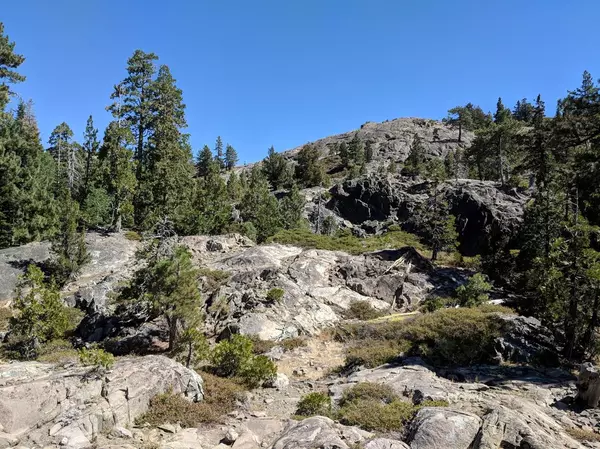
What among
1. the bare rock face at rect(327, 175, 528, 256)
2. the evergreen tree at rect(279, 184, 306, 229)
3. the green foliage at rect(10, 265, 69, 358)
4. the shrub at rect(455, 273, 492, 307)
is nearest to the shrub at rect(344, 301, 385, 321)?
the shrub at rect(455, 273, 492, 307)

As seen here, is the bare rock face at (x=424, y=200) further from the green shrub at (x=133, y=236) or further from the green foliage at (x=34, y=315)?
the green foliage at (x=34, y=315)

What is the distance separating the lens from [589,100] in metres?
19.5

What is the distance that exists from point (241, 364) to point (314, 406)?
4.11m

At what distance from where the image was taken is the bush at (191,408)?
1070 cm

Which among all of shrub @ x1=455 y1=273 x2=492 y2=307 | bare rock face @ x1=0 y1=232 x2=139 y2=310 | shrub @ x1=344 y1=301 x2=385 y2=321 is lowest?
shrub @ x1=344 y1=301 x2=385 y2=321

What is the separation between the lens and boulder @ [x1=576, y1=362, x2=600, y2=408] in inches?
452

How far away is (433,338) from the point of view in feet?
60.0

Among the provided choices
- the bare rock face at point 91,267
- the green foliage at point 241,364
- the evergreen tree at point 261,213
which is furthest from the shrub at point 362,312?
the evergreen tree at point 261,213

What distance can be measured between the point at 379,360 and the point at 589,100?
16.7m

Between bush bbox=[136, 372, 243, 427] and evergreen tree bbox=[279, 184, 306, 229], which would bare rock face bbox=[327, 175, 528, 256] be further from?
bush bbox=[136, 372, 243, 427]

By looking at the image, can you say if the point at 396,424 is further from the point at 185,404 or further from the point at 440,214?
the point at 440,214

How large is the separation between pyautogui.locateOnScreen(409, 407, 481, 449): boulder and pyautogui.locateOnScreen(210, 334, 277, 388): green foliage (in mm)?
6595

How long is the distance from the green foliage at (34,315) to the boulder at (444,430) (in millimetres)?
16082

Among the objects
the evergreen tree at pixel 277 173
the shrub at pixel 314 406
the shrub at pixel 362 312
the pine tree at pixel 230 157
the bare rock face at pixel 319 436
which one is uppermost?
the pine tree at pixel 230 157
